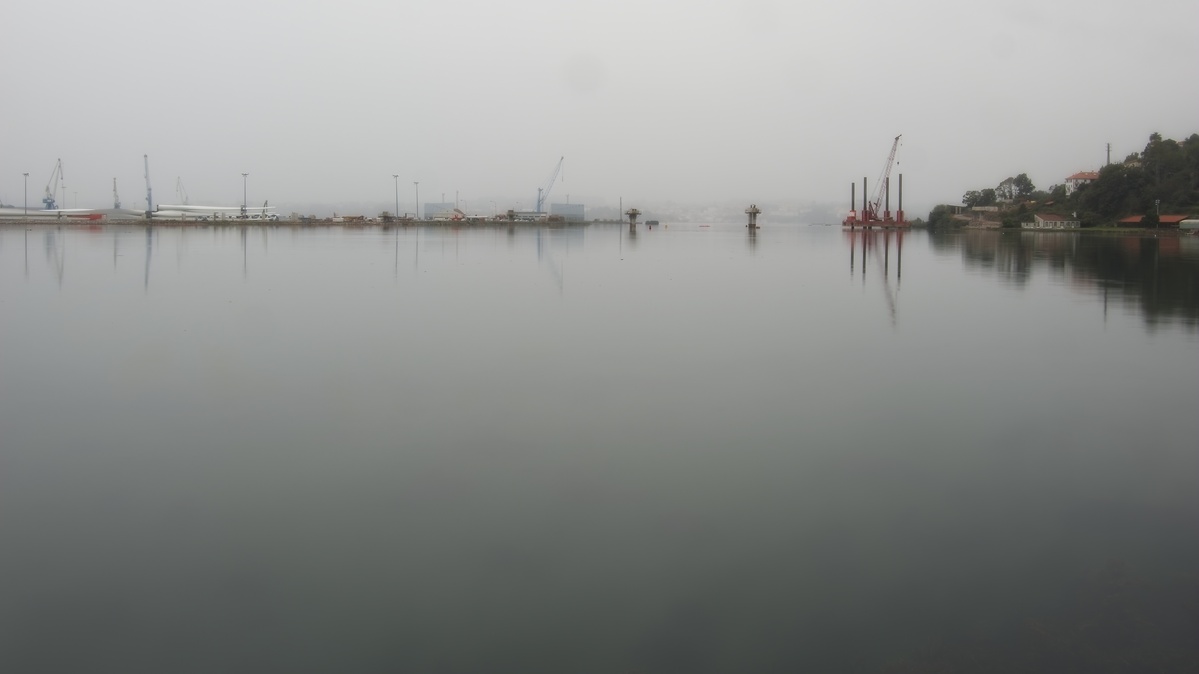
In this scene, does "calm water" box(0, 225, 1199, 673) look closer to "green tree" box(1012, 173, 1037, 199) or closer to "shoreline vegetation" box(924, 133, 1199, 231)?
"shoreline vegetation" box(924, 133, 1199, 231)

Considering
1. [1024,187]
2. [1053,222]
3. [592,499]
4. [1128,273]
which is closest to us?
[592,499]

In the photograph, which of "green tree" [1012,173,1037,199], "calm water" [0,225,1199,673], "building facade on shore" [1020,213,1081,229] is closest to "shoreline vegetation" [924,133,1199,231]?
"building facade on shore" [1020,213,1081,229]

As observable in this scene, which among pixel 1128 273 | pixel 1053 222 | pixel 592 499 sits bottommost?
pixel 592 499

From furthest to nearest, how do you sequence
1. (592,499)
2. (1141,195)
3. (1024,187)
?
(1024,187) < (1141,195) < (592,499)

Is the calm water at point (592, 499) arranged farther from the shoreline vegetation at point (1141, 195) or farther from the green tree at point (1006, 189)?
the green tree at point (1006, 189)

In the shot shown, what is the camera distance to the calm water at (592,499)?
3.41 metres

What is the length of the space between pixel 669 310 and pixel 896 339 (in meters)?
4.02

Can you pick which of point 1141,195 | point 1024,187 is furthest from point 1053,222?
point 1024,187

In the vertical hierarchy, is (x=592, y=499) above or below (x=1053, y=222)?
below

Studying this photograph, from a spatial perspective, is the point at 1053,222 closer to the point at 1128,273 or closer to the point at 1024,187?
the point at 1024,187

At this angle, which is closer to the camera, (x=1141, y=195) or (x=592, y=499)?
(x=592, y=499)

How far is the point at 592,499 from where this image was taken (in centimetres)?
484

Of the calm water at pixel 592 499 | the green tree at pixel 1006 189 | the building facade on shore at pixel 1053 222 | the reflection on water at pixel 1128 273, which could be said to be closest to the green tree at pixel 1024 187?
the green tree at pixel 1006 189

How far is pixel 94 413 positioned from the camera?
6.68 metres
